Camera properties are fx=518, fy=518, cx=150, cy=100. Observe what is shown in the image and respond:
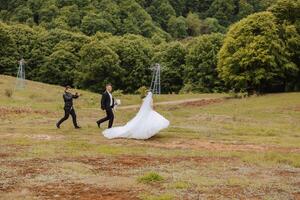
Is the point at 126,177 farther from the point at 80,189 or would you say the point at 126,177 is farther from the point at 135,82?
the point at 135,82

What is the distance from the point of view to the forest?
67.9 metres

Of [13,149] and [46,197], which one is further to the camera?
[13,149]

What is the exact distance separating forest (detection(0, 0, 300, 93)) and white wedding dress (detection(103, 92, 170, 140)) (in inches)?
1661

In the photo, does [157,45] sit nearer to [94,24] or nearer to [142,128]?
[94,24]

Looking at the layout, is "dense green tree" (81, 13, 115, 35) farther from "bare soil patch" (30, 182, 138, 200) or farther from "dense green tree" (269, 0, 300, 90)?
"bare soil patch" (30, 182, 138, 200)

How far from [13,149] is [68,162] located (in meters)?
3.69

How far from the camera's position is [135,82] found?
10181 cm

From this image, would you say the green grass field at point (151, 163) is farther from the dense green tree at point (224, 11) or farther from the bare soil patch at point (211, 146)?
the dense green tree at point (224, 11)

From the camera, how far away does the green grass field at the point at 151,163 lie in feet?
44.3

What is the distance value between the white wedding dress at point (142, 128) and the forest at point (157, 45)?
4218 centimetres

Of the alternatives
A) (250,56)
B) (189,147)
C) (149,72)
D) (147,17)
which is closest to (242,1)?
(147,17)

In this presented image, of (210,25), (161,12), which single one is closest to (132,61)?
(161,12)

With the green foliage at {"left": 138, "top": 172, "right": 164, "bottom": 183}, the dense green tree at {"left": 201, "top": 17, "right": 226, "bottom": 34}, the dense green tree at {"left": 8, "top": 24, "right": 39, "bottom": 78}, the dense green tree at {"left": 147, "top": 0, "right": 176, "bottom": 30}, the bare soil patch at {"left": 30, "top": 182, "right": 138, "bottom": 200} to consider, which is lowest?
the bare soil patch at {"left": 30, "top": 182, "right": 138, "bottom": 200}

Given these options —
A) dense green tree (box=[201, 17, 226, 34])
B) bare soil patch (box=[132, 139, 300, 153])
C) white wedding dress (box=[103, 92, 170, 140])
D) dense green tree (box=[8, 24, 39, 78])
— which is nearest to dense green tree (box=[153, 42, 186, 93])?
dense green tree (box=[8, 24, 39, 78])
